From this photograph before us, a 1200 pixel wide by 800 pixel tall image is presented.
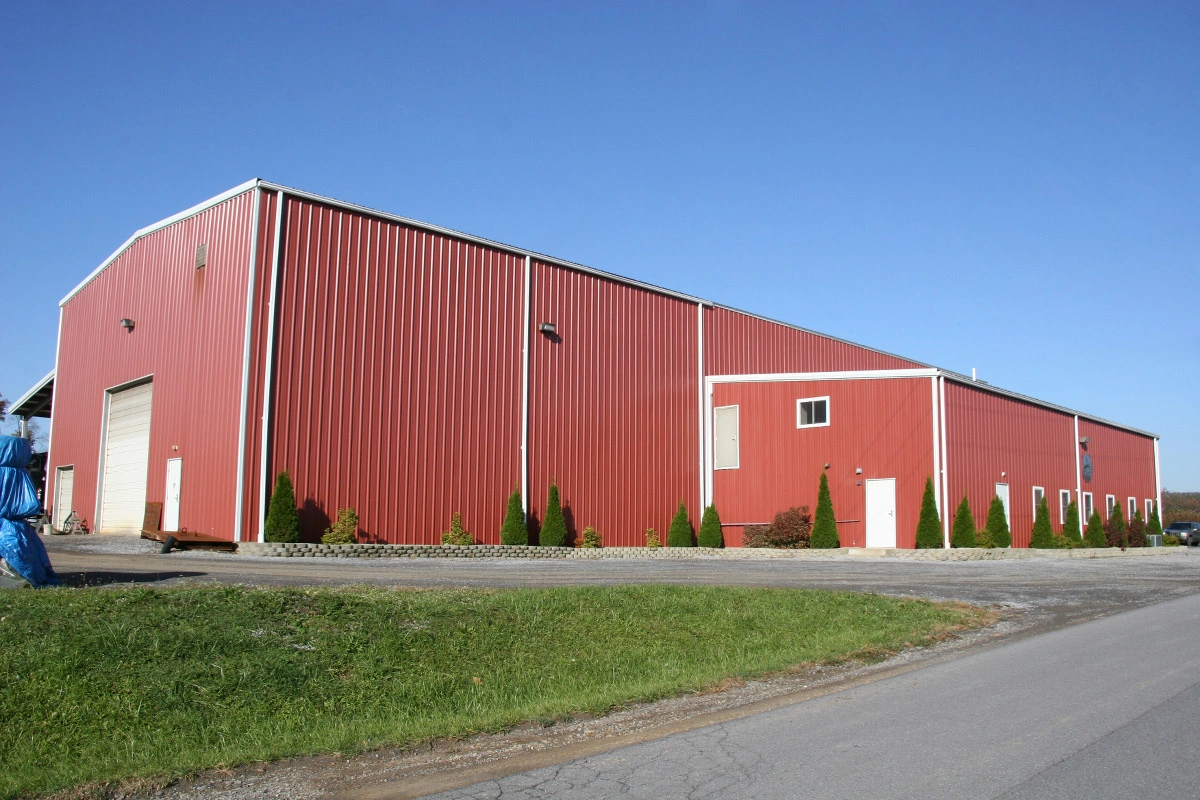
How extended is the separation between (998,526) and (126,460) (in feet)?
84.5

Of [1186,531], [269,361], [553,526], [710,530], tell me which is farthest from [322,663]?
[1186,531]

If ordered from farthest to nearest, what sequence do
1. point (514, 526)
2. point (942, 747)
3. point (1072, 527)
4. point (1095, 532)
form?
point (1095, 532) → point (1072, 527) → point (514, 526) → point (942, 747)

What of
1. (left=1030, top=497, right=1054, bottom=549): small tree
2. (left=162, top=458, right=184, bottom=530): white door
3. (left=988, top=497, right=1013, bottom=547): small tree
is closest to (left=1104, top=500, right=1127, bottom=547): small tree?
(left=1030, top=497, right=1054, bottom=549): small tree

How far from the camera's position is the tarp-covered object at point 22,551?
1017 centimetres

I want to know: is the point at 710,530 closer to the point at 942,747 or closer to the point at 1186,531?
the point at 942,747

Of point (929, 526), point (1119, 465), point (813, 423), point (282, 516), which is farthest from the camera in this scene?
point (1119, 465)

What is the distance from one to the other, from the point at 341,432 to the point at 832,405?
14.6 m

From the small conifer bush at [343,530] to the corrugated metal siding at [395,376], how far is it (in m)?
0.34

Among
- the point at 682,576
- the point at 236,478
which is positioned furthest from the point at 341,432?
the point at 682,576

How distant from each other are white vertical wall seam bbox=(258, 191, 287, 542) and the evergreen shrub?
741 inches

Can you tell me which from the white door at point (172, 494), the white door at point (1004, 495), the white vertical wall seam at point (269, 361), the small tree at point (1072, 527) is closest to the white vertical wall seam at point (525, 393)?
the white vertical wall seam at point (269, 361)

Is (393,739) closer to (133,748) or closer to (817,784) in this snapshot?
(133,748)

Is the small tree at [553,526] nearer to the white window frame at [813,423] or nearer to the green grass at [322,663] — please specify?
the white window frame at [813,423]

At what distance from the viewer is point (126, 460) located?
2830 centimetres
